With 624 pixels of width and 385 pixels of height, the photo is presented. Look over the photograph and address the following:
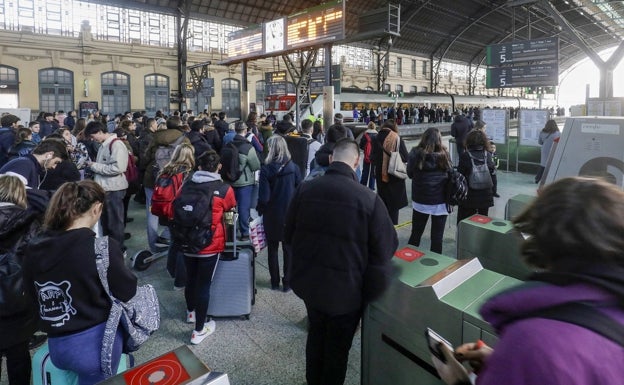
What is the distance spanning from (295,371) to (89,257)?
5.33ft

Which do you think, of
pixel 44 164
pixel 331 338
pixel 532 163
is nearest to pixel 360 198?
pixel 331 338

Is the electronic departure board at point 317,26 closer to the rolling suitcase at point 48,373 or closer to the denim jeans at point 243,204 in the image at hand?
the denim jeans at point 243,204

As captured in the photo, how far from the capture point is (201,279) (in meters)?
3.29

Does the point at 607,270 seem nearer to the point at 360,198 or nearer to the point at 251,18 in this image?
the point at 360,198

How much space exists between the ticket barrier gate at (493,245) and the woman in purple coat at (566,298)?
6.21 ft

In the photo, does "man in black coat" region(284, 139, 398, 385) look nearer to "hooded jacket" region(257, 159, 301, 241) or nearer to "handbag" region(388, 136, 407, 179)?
"hooded jacket" region(257, 159, 301, 241)

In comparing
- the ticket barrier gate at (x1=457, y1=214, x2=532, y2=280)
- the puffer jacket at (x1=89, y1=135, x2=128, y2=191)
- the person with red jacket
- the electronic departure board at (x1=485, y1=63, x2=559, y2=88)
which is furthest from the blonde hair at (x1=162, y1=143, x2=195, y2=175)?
the electronic departure board at (x1=485, y1=63, x2=559, y2=88)

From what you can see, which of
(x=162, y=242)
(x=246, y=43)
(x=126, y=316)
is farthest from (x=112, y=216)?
(x=246, y=43)

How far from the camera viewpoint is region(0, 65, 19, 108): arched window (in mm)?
21297

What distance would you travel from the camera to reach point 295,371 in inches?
114

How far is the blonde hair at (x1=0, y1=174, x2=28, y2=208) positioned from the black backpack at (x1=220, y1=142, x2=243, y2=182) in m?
2.92

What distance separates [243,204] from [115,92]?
2318 cm

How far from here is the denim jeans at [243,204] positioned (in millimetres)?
5629

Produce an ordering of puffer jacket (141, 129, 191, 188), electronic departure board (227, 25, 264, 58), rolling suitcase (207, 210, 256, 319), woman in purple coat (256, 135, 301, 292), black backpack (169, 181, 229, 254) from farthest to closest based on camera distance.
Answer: electronic departure board (227, 25, 264, 58), puffer jacket (141, 129, 191, 188), woman in purple coat (256, 135, 301, 292), rolling suitcase (207, 210, 256, 319), black backpack (169, 181, 229, 254)
